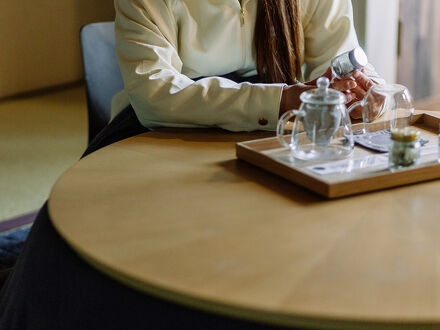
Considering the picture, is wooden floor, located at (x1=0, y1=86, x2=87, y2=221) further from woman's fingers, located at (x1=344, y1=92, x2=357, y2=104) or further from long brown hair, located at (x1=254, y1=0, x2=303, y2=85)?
woman's fingers, located at (x1=344, y1=92, x2=357, y2=104)

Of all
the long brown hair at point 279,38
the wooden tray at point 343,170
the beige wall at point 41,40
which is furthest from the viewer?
the beige wall at point 41,40

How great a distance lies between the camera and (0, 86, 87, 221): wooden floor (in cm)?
292

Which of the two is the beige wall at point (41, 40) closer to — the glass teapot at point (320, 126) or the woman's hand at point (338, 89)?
the woman's hand at point (338, 89)

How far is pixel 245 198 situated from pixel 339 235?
0.20 metres

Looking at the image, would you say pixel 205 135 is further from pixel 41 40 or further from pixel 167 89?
pixel 41 40

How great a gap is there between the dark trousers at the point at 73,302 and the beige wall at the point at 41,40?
12.7 ft

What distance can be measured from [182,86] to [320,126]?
432 millimetres

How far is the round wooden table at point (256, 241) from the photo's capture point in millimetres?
682

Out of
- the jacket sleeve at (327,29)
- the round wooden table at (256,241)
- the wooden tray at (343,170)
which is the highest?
the jacket sleeve at (327,29)

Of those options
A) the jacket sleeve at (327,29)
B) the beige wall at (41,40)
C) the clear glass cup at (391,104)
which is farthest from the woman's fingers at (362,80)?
the beige wall at (41,40)

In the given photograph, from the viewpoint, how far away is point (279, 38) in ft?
5.41

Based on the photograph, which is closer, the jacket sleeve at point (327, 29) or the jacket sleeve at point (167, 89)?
the jacket sleeve at point (167, 89)

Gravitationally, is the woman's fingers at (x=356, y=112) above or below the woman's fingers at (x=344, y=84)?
below

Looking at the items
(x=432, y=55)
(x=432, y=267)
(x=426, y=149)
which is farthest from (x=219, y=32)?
(x=432, y=55)
